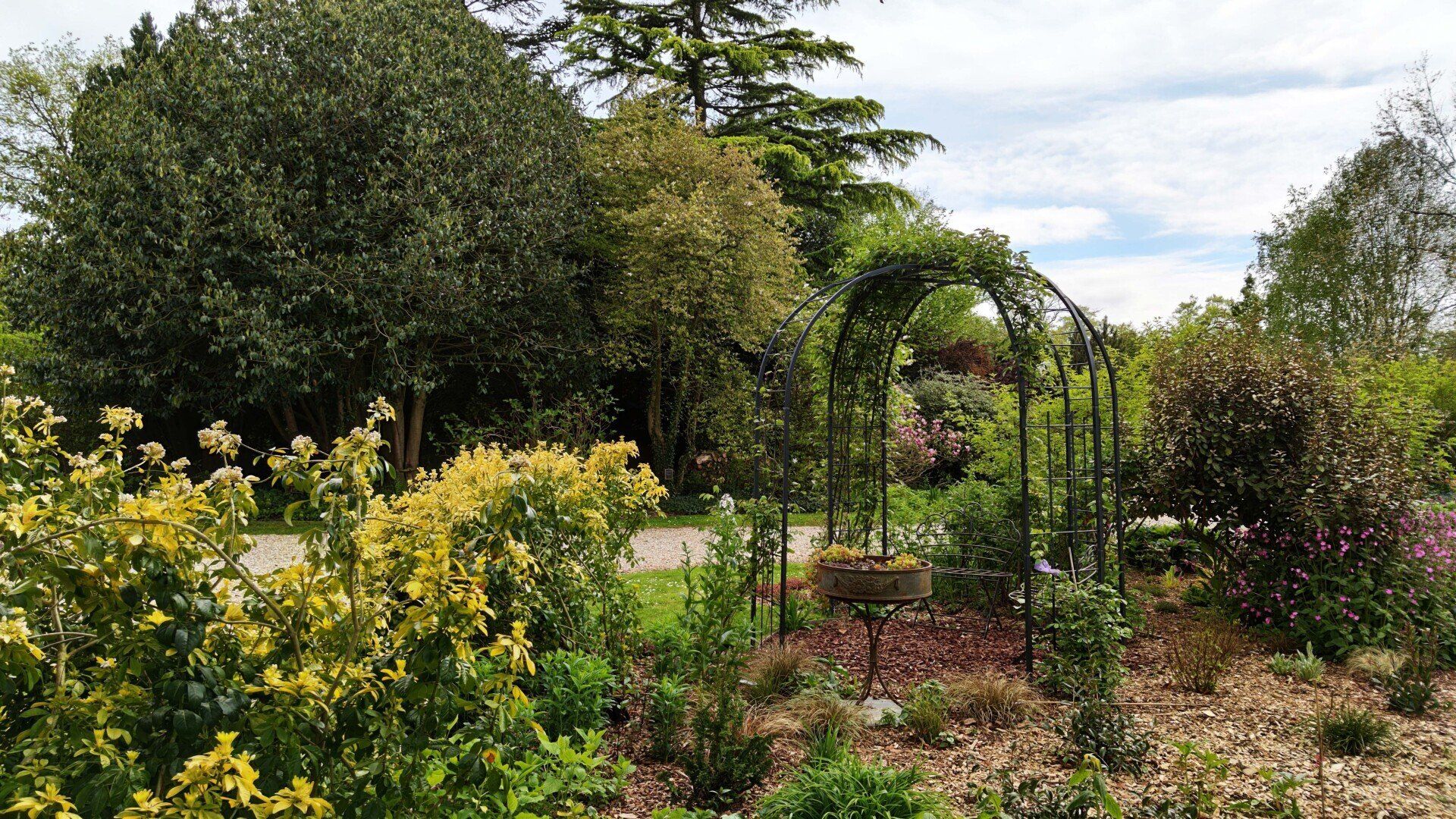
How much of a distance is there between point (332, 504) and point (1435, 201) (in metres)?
28.6

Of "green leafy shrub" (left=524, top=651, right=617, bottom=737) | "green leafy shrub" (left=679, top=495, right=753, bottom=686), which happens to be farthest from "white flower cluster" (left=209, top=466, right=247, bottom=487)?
"green leafy shrub" (left=679, top=495, right=753, bottom=686)

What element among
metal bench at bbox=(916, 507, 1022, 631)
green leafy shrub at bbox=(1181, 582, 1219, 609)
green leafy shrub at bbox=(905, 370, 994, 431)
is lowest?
green leafy shrub at bbox=(1181, 582, 1219, 609)

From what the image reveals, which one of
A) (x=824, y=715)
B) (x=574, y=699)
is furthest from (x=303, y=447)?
(x=824, y=715)

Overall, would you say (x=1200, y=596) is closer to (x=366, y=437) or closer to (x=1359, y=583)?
(x=1359, y=583)

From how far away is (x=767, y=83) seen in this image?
18047 millimetres

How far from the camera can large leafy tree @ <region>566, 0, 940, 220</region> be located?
16906mm

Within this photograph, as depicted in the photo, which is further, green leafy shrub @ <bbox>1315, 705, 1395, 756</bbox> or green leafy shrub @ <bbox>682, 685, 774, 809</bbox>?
green leafy shrub @ <bbox>1315, 705, 1395, 756</bbox>

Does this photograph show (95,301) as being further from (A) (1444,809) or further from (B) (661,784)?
(A) (1444,809)

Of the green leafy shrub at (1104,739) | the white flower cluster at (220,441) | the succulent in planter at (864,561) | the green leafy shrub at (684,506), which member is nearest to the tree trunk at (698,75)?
the green leafy shrub at (684,506)

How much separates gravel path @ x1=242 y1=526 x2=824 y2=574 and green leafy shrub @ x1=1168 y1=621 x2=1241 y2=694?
385cm

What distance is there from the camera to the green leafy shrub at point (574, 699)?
3.38 metres

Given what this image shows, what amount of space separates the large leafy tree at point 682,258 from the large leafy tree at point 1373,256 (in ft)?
53.5

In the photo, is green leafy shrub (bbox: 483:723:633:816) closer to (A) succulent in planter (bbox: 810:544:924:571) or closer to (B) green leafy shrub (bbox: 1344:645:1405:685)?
(A) succulent in planter (bbox: 810:544:924:571)

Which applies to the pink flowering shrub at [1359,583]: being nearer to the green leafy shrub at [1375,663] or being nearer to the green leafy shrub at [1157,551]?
the green leafy shrub at [1375,663]
